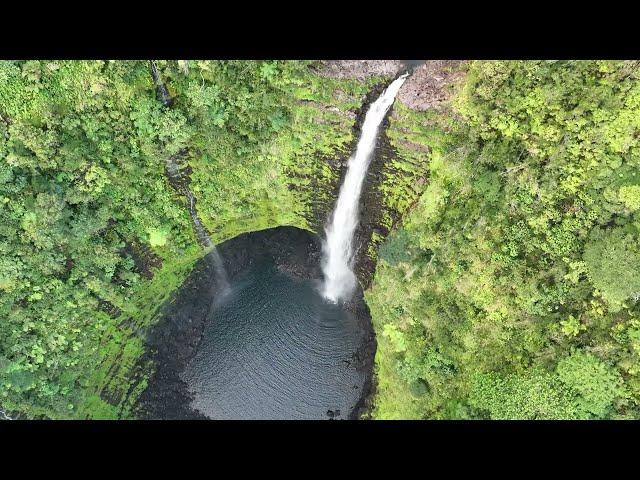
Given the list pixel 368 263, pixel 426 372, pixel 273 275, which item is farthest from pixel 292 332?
pixel 426 372

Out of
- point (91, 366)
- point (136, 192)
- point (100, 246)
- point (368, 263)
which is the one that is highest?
point (136, 192)

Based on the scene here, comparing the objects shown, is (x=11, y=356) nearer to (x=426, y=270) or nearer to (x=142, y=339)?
(x=142, y=339)

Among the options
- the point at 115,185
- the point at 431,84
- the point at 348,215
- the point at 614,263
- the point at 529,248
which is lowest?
the point at 348,215

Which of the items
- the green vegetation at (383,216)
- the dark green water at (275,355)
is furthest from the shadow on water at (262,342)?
the green vegetation at (383,216)

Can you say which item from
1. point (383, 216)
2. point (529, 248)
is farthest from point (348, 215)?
point (529, 248)

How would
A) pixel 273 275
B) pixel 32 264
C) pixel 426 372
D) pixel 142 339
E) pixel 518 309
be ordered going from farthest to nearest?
1. pixel 273 275
2. pixel 142 339
3. pixel 426 372
4. pixel 32 264
5. pixel 518 309

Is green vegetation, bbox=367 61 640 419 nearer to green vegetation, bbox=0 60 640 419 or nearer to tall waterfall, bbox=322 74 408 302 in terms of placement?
green vegetation, bbox=0 60 640 419

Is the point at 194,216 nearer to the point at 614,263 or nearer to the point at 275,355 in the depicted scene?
the point at 275,355

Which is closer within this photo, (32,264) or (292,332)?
(32,264)
